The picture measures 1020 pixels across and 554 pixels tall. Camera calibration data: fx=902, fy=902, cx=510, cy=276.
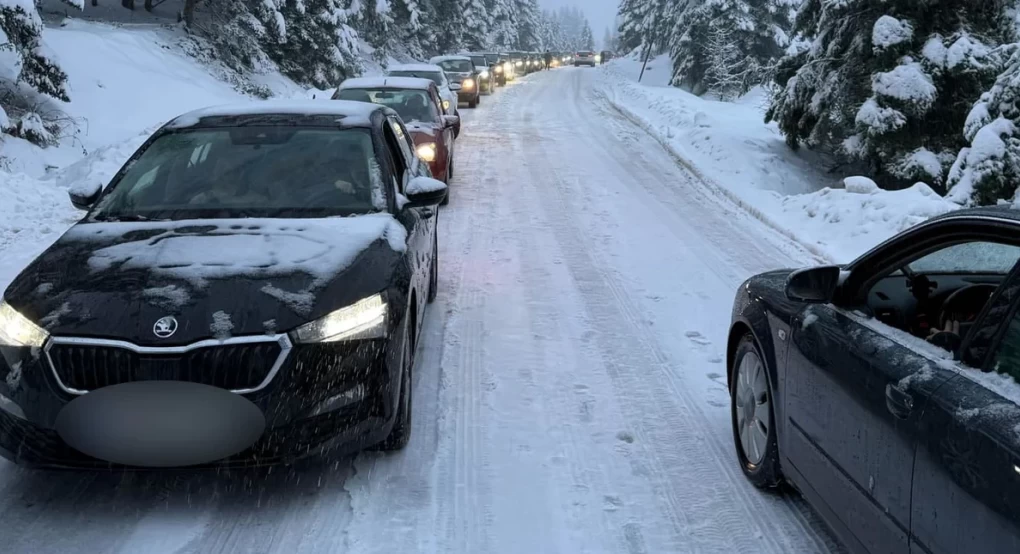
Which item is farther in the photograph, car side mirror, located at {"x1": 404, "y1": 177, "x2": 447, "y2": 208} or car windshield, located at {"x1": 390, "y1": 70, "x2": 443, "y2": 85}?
car windshield, located at {"x1": 390, "y1": 70, "x2": 443, "y2": 85}

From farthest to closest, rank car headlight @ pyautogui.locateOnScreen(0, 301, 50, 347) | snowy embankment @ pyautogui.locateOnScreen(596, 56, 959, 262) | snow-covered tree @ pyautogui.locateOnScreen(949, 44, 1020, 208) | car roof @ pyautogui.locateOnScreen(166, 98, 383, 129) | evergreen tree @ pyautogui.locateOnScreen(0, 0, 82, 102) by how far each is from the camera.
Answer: evergreen tree @ pyautogui.locateOnScreen(0, 0, 82, 102), snow-covered tree @ pyautogui.locateOnScreen(949, 44, 1020, 208), snowy embankment @ pyautogui.locateOnScreen(596, 56, 959, 262), car roof @ pyautogui.locateOnScreen(166, 98, 383, 129), car headlight @ pyautogui.locateOnScreen(0, 301, 50, 347)

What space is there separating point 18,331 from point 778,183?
12.6m

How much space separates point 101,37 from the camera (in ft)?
71.7

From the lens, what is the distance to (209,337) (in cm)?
361

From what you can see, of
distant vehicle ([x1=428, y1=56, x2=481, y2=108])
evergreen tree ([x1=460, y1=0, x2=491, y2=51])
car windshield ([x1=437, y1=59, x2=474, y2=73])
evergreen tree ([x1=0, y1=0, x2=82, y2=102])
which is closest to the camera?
evergreen tree ([x1=0, y1=0, x2=82, y2=102])

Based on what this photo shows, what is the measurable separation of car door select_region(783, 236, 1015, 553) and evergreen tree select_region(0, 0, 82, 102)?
12573mm

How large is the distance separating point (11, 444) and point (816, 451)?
3.22 metres

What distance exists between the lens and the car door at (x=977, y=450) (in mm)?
2240

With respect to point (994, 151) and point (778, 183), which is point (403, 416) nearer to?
point (994, 151)

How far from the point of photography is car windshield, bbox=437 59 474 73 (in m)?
31.9

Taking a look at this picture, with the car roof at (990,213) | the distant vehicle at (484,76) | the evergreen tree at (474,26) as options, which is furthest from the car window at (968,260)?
the evergreen tree at (474,26)

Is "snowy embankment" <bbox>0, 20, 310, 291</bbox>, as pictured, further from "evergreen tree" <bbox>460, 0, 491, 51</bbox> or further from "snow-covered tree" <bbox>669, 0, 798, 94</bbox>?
"evergreen tree" <bbox>460, 0, 491, 51</bbox>

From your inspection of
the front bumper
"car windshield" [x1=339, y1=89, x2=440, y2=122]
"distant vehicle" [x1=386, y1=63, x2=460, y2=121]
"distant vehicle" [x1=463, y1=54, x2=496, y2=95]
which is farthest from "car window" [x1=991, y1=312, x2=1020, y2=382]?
"distant vehicle" [x1=463, y1=54, x2=496, y2=95]

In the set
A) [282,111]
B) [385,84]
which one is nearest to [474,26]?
[385,84]
